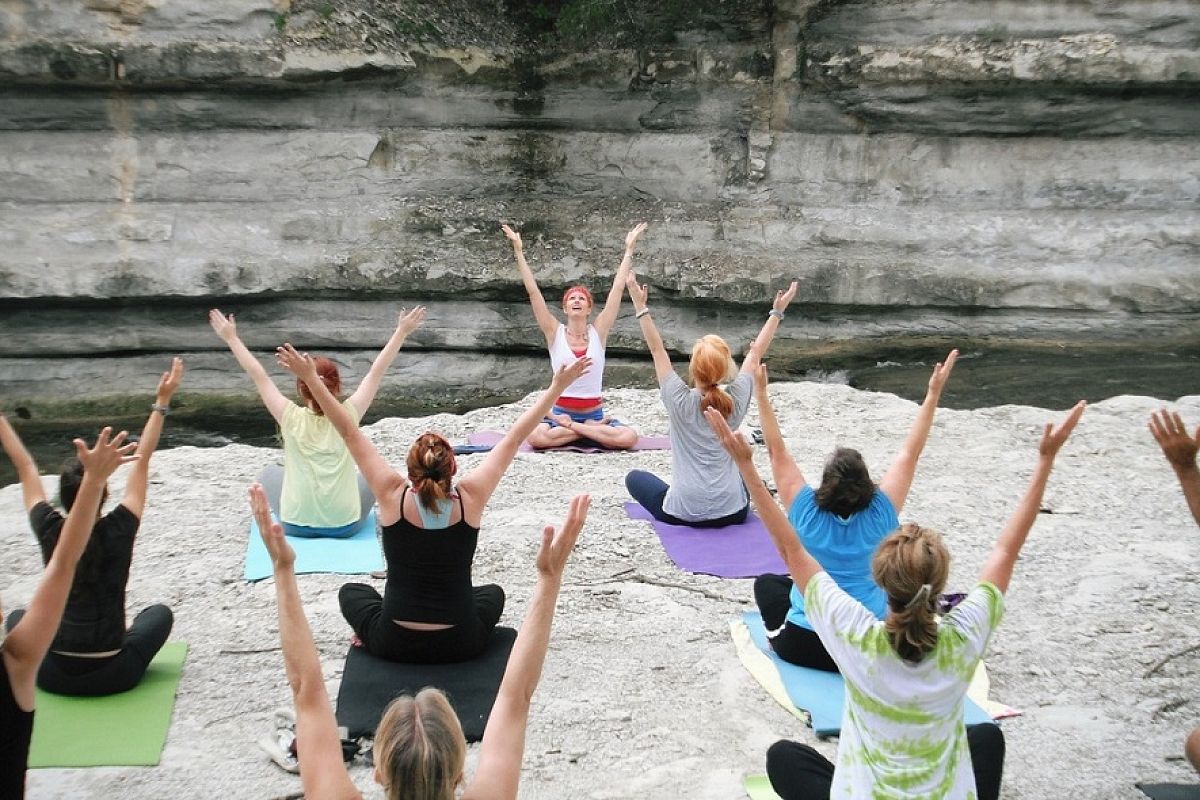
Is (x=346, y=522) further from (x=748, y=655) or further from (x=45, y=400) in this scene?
(x=45, y=400)

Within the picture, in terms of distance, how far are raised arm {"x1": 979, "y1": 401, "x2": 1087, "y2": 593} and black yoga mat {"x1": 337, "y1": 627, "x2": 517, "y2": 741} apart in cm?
207

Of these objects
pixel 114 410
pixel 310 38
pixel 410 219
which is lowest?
pixel 114 410

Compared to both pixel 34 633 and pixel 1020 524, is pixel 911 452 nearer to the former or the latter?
pixel 1020 524

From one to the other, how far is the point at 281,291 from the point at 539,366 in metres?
3.22

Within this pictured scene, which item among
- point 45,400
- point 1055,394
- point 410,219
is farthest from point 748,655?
point 45,400

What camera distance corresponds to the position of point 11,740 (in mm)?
3461

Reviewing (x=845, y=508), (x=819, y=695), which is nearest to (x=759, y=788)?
(x=819, y=695)

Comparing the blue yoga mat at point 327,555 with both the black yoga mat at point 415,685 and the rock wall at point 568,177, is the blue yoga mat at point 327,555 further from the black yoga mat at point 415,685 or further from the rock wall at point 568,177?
the rock wall at point 568,177

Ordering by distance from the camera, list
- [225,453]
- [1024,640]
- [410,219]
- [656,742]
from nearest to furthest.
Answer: [656,742] → [1024,640] → [225,453] → [410,219]

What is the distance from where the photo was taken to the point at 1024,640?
6.40 metres

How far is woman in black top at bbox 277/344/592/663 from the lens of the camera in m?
5.27

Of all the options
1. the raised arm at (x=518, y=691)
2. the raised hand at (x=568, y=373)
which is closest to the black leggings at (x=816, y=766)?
the raised arm at (x=518, y=691)

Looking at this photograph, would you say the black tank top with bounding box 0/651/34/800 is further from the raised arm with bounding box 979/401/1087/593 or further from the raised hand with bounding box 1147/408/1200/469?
the raised hand with bounding box 1147/408/1200/469

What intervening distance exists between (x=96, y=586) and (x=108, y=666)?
43cm
